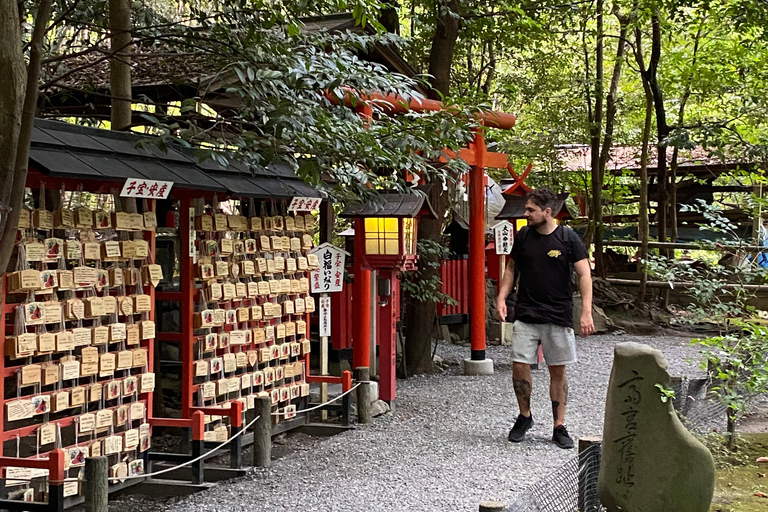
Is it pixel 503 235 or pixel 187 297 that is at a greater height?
pixel 503 235

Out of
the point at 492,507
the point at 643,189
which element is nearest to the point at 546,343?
the point at 492,507

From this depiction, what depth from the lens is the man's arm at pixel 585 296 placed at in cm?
649

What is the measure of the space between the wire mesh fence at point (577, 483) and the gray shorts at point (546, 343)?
1.03 meters

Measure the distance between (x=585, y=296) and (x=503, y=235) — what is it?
5.80 meters

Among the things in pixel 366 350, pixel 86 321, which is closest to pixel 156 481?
pixel 86 321

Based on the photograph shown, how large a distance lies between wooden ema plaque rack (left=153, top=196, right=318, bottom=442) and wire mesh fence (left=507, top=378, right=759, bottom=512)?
251 centimetres

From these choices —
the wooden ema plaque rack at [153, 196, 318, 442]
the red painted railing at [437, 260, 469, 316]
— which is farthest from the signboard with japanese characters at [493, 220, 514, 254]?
the wooden ema plaque rack at [153, 196, 318, 442]

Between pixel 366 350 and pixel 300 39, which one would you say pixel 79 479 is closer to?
pixel 300 39

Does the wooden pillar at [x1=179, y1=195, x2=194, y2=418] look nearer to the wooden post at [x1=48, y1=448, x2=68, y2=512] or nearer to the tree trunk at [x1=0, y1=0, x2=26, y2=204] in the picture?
the wooden post at [x1=48, y1=448, x2=68, y2=512]

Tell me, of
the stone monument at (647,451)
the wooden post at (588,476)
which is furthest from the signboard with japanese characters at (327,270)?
the stone monument at (647,451)

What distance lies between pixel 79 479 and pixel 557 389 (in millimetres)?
3770

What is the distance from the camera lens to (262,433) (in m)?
6.30

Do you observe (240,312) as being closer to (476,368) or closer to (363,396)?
(363,396)

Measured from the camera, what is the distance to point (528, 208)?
6.83 m
